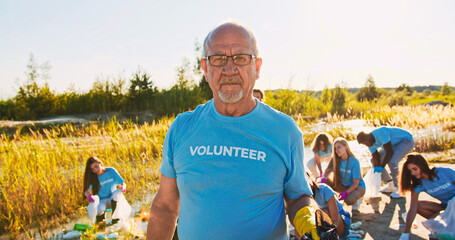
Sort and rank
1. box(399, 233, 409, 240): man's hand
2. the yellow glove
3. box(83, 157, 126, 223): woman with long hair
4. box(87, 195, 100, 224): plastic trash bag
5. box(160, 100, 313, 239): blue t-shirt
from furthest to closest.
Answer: box(83, 157, 126, 223): woman with long hair < box(87, 195, 100, 224): plastic trash bag < box(399, 233, 409, 240): man's hand < box(160, 100, 313, 239): blue t-shirt < the yellow glove

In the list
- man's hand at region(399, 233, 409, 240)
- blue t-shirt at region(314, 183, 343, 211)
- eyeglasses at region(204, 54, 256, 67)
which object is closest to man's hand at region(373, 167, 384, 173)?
man's hand at region(399, 233, 409, 240)

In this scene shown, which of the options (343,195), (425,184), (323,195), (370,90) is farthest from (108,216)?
(370,90)

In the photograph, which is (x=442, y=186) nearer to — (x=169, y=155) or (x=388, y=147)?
(x=388, y=147)

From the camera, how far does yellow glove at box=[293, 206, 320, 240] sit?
1268mm

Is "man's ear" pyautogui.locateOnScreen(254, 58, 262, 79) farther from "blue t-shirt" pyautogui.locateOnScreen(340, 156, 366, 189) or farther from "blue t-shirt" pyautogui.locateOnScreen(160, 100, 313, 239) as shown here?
"blue t-shirt" pyautogui.locateOnScreen(340, 156, 366, 189)

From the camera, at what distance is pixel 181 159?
1.51m

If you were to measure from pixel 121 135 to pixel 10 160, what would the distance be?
2889 millimetres

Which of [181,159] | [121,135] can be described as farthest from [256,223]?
[121,135]

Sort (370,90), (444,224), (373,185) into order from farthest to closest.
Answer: (370,90) < (373,185) < (444,224)

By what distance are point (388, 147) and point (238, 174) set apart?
4.98 metres

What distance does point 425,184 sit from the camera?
3.94 m

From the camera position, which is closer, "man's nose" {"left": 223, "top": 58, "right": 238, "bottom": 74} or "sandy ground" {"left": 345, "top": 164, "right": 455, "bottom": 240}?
"man's nose" {"left": 223, "top": 58, "right": 238, "bottom": 74}

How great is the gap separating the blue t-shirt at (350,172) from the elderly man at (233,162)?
11.9ft

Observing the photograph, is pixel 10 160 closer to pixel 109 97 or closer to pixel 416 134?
pixel 416 134
